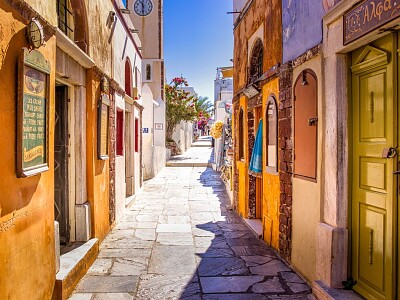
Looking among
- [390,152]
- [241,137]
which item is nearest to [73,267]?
[390,152]

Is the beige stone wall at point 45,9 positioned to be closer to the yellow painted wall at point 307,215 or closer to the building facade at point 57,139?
the building facade at point 57,139

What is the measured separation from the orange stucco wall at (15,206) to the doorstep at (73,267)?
276 mm

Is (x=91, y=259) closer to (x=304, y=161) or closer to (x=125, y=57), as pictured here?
(x=304, y=161)

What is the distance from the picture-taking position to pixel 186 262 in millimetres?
4949

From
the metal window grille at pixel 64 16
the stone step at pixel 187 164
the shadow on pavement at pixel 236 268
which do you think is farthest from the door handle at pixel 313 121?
the stone step at pixel 187 164

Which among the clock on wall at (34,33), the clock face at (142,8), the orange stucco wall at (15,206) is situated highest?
the clock face at (142,8)

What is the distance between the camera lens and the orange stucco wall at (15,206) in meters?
2.54

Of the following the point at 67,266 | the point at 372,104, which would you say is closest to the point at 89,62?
the point at 67,266

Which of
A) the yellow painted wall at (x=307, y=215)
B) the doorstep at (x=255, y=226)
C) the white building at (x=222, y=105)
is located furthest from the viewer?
the white building at (x=222, y=105)

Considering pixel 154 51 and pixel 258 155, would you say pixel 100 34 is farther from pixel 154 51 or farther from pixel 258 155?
pixel 154 51

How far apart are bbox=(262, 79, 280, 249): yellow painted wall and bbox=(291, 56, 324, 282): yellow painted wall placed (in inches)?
26.8

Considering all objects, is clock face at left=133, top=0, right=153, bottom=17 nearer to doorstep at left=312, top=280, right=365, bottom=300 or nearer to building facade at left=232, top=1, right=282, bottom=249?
building facade at left=232, top=1, right=282, bottom=249

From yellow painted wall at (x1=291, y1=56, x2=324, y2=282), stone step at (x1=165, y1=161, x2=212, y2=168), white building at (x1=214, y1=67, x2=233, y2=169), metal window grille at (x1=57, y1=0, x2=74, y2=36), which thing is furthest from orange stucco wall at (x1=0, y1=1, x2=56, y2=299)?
stone step at (x1=165, y1=161, x2=212, y2=168)

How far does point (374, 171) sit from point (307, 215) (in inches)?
47.4
